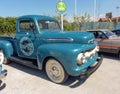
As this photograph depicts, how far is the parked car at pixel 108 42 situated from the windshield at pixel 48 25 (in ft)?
8.62

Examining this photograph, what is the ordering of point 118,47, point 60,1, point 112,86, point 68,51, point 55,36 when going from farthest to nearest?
point 60,1
point 118,47
point 55,36
point 112,86
point 68,51

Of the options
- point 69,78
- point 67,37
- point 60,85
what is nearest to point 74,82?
point 69,78

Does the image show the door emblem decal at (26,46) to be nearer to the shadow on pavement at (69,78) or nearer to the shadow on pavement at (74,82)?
the shadow on pavement at (69,78)

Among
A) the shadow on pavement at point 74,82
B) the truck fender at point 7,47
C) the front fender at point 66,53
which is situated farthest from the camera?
the truck fender at point 7,47

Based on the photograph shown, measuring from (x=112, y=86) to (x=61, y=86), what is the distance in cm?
140

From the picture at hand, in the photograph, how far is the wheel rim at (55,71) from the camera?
13.8 feet

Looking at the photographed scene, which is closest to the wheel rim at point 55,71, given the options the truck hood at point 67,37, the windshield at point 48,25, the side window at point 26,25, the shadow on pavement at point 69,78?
the shadow on pavement at point 69,78

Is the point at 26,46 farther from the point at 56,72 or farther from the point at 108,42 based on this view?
the point at 108,42

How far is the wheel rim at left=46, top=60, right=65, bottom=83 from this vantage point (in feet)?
13.8

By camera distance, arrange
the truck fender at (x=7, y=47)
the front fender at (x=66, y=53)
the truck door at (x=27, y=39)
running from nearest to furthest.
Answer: the front fender at (x=66, y=53)
the truck door at (x=27, y=39)
the truck fender at (x=7, y=47)

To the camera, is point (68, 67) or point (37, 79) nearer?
point (68, 67)

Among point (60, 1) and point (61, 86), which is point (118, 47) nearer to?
point (61, 86)

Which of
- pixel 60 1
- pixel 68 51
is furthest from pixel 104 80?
pixel 60 1

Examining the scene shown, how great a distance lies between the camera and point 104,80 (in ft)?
15.1
